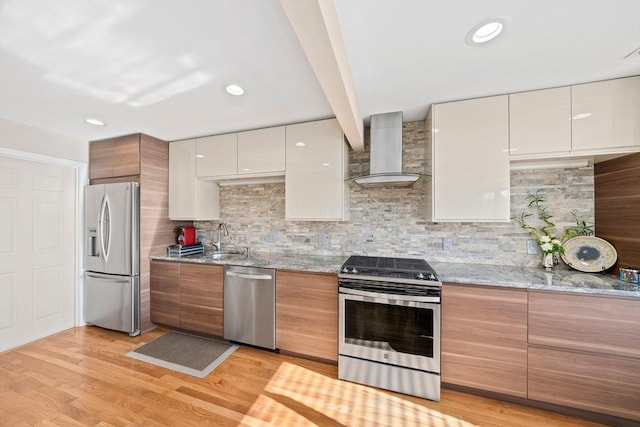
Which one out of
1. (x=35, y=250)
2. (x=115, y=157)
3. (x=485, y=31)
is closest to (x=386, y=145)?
(x=485, y=31)

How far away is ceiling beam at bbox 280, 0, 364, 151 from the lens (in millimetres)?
921

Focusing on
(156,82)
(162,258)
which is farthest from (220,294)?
(156,82)

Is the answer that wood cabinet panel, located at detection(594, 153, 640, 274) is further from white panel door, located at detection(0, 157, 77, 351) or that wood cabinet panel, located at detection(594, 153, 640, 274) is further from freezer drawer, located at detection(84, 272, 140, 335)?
white panel door, located at detection(0, 157, 77, 351)

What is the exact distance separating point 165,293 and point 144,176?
1.43 metres

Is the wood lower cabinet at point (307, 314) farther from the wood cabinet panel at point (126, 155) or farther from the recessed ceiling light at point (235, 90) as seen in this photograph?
the wood cabinet panel at point (126, 155)

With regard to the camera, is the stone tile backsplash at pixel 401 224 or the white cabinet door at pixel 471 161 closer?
the white cabinet door at pixel 471 161

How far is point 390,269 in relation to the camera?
78.6 inches

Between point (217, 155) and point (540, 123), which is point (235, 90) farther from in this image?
point (540, 123)

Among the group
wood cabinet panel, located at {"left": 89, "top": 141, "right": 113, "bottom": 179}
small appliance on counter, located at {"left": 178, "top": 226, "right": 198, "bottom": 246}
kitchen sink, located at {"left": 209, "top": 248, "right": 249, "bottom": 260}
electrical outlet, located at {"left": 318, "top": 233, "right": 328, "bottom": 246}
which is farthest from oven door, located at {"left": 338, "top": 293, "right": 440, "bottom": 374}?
wood cabinet panel, located at {"left": 89, "top": 141, "right": 113, "bottom": 179}

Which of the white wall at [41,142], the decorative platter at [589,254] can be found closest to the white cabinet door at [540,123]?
the decorative platter at [589,254]

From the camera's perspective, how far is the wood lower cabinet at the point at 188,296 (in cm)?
264

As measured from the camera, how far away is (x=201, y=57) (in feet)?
4.99

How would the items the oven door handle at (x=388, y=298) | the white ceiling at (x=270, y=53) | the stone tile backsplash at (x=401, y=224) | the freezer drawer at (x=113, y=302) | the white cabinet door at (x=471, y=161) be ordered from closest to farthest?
the white ceiling at (x=270, y=53) → the oven door handle at (x=388, y=298) → the white cabinet door at (x=471, y=161) → the stone tile backsplash at (x=401, y=224) → the freezer drawer at (x=113, y=302)

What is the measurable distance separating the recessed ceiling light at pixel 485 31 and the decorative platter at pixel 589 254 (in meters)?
1.80
